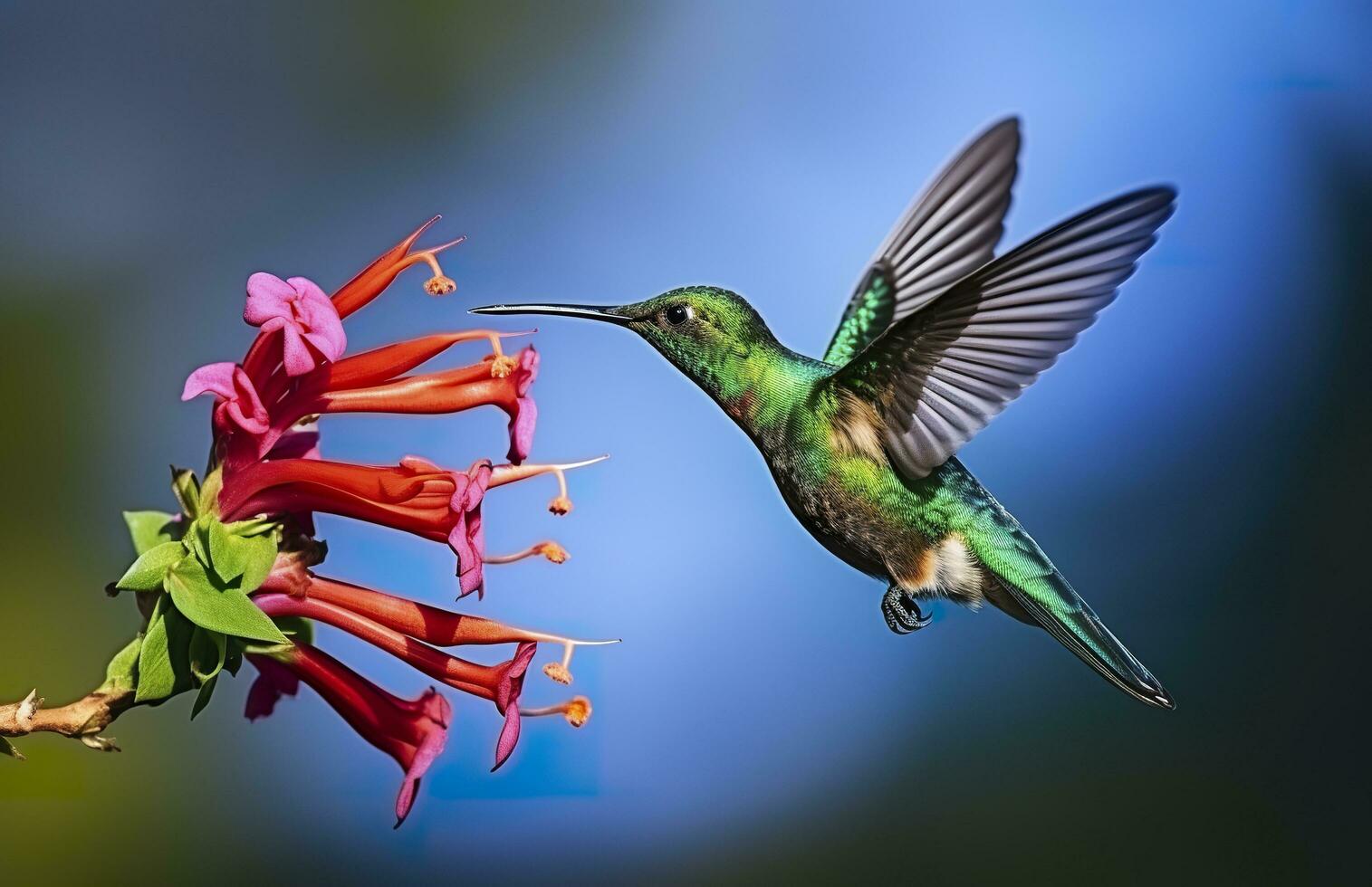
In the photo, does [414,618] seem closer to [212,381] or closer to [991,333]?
[212,381]

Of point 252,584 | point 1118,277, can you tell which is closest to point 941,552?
point 1118,277

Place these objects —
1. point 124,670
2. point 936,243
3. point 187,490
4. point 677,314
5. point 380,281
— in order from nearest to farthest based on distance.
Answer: point 124,670, point 187,490, point 380,281, point 677,314, point 936,243

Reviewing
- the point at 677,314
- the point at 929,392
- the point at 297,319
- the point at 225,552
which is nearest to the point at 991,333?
the point at 929,392

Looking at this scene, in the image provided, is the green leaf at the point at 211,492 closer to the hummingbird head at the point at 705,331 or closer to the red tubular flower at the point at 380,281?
the red tubular flower at the point at 380,281

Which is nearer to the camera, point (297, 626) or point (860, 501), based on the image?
point (297, 626)

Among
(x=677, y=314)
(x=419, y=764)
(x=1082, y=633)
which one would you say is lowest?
(x=1082, y=633)

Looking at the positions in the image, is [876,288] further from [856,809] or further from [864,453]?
[856,809]
